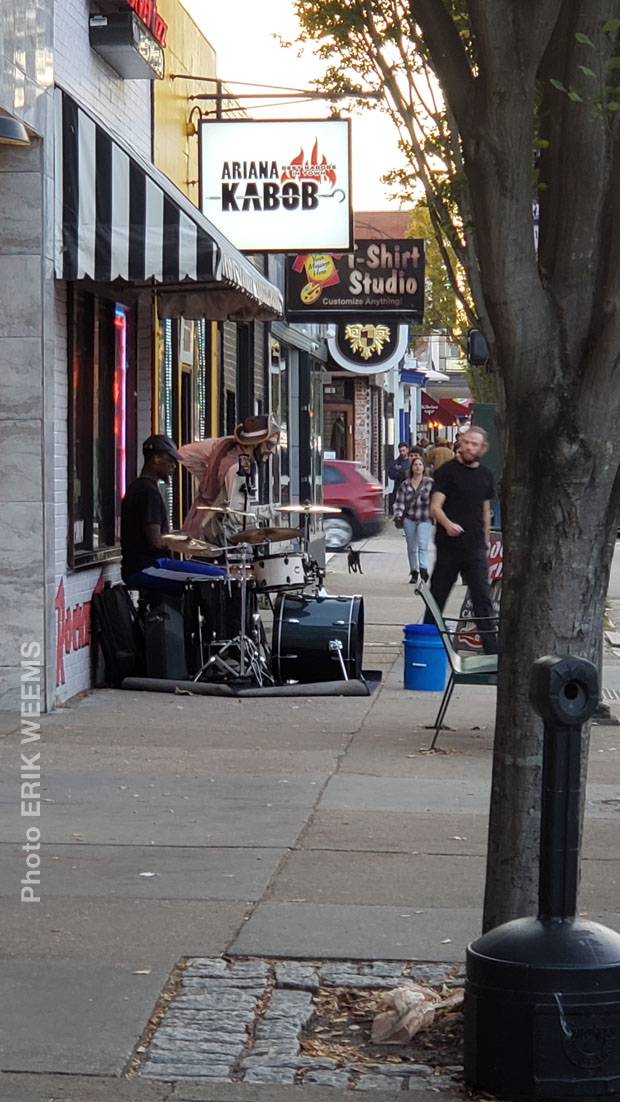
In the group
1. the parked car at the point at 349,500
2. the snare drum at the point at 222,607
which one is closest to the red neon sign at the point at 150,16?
the snare drum at the point at 222,607

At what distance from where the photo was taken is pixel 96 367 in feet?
40.6

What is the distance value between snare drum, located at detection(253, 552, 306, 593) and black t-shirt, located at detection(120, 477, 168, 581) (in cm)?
80

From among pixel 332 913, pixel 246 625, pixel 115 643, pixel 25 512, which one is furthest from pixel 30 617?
pixel 332 913

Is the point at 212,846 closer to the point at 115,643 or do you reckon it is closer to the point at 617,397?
the point at 617,397

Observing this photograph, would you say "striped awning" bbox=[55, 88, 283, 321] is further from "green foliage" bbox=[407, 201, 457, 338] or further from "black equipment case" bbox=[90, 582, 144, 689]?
"green foliage" bbox=[407, 201, 457, 338]

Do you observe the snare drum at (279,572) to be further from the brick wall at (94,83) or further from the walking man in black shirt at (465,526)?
the brick wall at (94,83)

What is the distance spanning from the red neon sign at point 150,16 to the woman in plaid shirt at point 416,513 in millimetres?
9321

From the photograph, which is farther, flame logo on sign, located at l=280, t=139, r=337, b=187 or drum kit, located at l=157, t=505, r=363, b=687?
flame logo on sign, located at l=280, t=139, r=337, b=187

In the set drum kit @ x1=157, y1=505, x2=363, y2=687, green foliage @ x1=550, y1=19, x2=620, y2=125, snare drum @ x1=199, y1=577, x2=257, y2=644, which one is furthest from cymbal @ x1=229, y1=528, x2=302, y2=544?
green foliage @ x1=550, y1=19, x2=620, y2=125

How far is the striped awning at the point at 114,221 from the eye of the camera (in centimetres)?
1050

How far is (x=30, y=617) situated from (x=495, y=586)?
5612mm

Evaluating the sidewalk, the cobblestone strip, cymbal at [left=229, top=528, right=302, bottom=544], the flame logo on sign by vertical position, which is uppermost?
the flame logo on sign

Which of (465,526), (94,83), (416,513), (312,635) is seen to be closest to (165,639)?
(312,635)

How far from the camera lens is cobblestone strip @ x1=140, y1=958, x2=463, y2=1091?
4.44 meters
